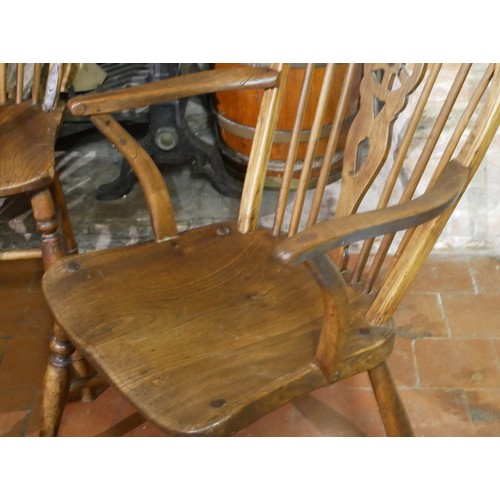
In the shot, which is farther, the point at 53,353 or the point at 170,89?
the point at 53,353

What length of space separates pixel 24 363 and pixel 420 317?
3.63ft

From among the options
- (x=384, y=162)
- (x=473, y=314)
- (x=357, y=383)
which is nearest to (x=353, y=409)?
(x=357, y=383)

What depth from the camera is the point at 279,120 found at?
225cm

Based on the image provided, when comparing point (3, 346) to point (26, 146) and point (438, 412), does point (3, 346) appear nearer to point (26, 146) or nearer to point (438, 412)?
point (26, 146)

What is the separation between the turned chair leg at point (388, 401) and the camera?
4.12 ft

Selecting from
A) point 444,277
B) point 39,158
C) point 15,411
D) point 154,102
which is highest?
point 154,102

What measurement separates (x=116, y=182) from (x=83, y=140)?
426 mm

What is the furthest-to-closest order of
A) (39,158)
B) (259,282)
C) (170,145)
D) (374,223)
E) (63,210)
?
(170,145), (63,210), (39,158), (259,282), (374,223)

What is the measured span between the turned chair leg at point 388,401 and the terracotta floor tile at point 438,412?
45 cm

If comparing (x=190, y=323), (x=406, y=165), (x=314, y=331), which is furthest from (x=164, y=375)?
(x=406, y=165)

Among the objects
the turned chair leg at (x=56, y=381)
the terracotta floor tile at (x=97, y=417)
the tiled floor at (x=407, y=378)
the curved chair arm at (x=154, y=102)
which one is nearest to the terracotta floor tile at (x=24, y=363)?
the tiled floor at (x=407, y=378)

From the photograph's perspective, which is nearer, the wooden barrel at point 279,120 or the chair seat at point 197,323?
the chair seat at point 197,323

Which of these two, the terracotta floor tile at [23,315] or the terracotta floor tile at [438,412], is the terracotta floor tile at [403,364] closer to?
the terracotta floor tile at [438,412]

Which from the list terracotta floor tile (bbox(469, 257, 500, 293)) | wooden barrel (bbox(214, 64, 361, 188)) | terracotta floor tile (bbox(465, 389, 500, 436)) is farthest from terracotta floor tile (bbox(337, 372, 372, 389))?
wooden barrel (bbox(214, 64, 361, 188))
